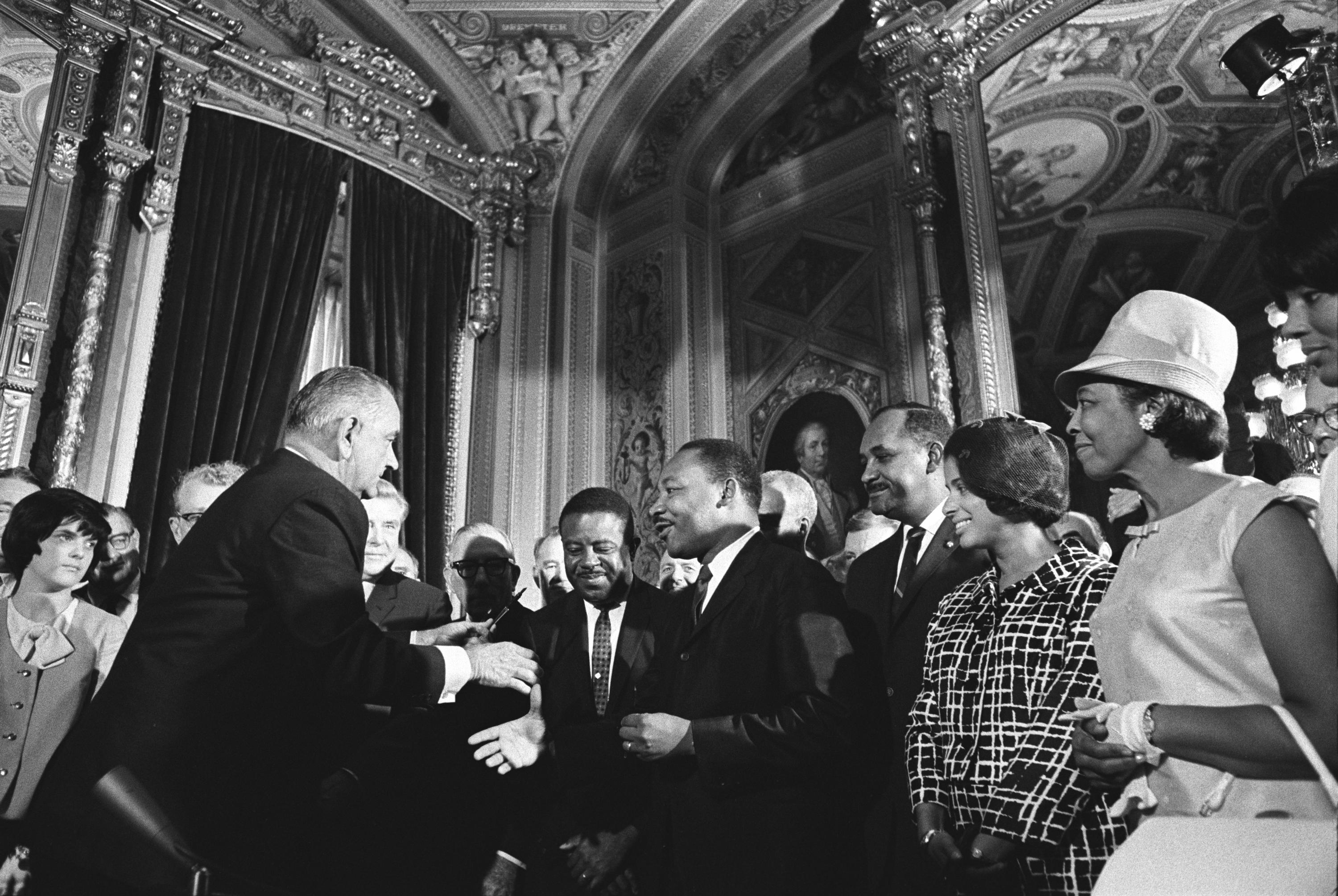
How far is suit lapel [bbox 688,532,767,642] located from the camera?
266 cm

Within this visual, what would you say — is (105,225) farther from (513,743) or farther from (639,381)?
(513,743)

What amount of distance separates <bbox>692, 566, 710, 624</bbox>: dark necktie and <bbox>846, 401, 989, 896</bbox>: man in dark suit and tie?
39 centimetres

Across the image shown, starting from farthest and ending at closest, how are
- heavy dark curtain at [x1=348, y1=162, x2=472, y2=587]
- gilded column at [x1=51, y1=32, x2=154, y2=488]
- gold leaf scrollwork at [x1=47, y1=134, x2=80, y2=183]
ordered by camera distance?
heavy dark curtain at [x1=348, y1=162, x2=472, y2=587] → gold leaf scrollwork at [x1=47, y1=134, x2=80, y2=183] → gilded column at [x1=51, y1=32, x2=154, y2=488]

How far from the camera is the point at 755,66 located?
7.95 metres

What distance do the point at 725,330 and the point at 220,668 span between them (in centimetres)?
609

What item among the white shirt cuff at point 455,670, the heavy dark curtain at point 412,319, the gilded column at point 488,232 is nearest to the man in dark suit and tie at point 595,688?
the white shirt cuff at point 455,670

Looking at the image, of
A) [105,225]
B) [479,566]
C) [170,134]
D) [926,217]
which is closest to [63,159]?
[105,225]

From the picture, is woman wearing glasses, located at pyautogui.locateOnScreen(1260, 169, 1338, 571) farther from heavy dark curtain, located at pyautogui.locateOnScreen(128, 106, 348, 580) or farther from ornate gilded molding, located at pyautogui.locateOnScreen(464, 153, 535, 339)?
ornate gilded molding, located at pyautogui.locateOnScreen(464, 153, 535, 339)

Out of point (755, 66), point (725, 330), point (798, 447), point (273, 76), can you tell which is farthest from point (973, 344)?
point (273, 76)

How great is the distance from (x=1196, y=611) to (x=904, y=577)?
145 cm

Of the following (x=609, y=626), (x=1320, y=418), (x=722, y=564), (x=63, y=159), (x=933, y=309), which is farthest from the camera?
(x=933, y=309)

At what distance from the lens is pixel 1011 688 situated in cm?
222

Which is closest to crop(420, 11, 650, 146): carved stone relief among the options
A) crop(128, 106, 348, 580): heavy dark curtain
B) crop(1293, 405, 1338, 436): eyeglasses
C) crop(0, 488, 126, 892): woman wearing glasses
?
crop(128, 106, 348, 580): heavy dark curtain

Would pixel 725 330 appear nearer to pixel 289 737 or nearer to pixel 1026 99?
pixel 1026 99
